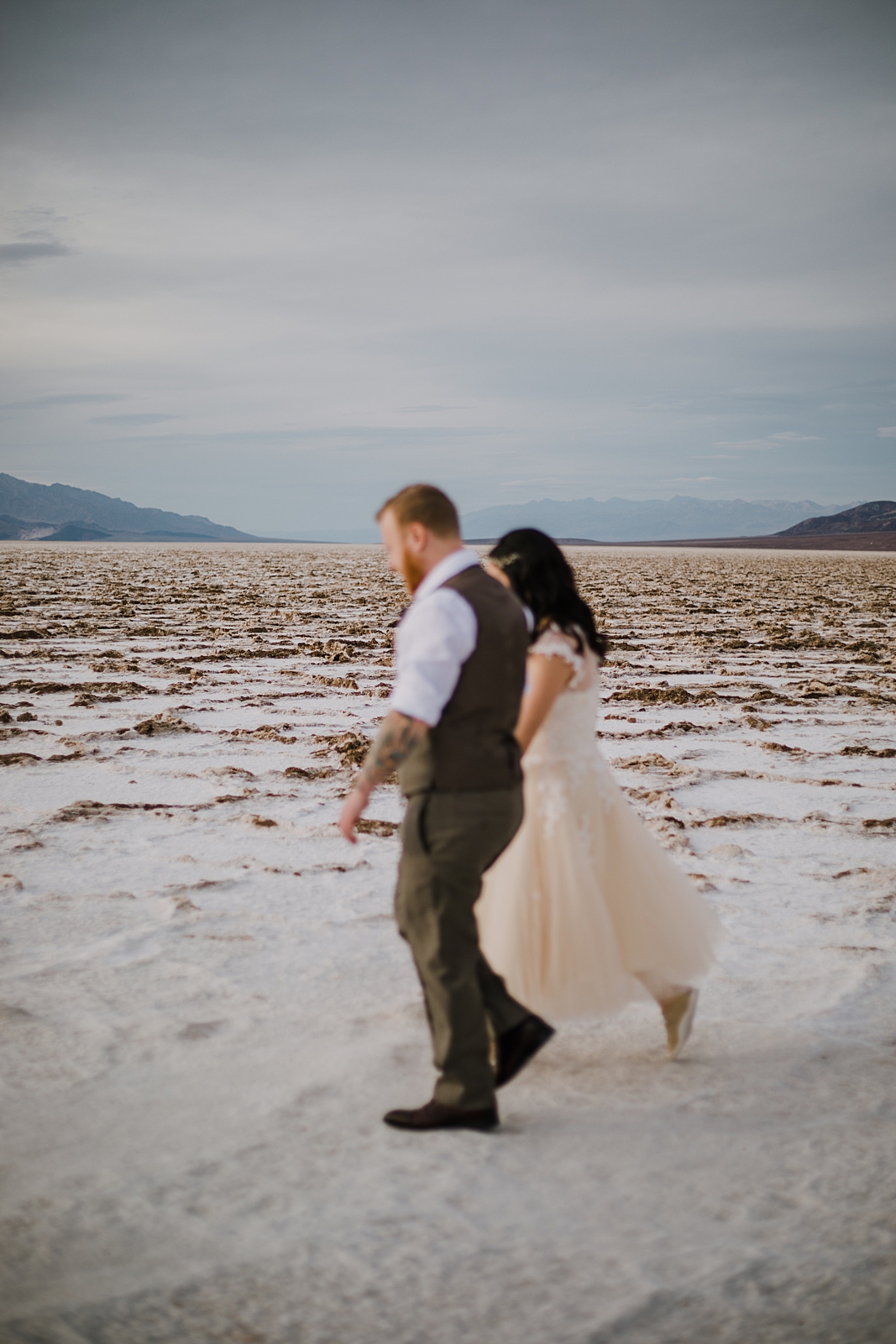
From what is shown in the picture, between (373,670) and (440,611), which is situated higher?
(440,611)

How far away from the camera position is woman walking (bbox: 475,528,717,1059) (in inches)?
98.0

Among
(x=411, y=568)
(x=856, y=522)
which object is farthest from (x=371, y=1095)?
(x=856, y=522)

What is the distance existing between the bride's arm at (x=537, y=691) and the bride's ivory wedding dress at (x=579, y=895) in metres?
0.03

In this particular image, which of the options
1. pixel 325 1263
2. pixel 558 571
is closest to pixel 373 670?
pixel 558 571

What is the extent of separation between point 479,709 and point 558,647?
394 millimetres

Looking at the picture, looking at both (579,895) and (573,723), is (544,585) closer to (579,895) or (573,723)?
(573,723)

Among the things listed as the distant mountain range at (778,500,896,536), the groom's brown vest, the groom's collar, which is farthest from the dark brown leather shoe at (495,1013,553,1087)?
the distant mountain range at (778,500,896,536)

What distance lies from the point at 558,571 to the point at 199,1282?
69.9 inches

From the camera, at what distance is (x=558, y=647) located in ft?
8.07

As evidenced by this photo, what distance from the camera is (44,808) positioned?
16.2 feet

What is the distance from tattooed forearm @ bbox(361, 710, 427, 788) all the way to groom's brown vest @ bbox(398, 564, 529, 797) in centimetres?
4

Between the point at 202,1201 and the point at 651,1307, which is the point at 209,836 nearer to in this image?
the point at 202,1201

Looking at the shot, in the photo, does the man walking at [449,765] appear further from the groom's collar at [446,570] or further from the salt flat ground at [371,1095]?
the salt flat ground at [371,1095]

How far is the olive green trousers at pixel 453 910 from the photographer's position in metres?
2.18
